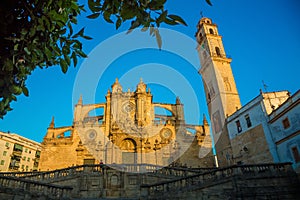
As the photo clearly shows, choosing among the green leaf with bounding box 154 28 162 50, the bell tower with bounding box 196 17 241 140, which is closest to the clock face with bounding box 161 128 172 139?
the bell tower with bounding box 196 17 241 140

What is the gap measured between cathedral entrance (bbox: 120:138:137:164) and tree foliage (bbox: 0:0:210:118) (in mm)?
27286

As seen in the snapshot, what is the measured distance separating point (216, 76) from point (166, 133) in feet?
36.8

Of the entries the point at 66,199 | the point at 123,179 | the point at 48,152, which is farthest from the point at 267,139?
the point at 48,152

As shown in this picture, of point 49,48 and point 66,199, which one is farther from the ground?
point 49,48

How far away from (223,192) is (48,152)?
28208 millimetres

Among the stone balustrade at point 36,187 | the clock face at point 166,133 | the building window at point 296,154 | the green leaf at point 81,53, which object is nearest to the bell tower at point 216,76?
the clock face at point 166,133

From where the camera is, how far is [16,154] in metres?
42.5

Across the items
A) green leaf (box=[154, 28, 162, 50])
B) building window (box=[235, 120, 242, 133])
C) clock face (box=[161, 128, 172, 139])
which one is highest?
clock face (box=[161, 128, 172, 139])

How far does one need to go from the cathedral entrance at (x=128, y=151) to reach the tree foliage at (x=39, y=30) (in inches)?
1074

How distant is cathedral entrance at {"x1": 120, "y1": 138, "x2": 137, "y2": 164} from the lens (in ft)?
96.1

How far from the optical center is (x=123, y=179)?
1584 centimetres

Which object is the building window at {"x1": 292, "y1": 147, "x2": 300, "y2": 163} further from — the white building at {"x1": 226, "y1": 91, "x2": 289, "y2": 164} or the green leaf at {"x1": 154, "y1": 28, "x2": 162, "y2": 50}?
the green leaf at {"x1": 154, "y1": 28, "x2": 162, "y2": 50}

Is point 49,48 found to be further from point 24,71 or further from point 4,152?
point 4,152

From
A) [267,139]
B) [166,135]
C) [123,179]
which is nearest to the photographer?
[123,179]
